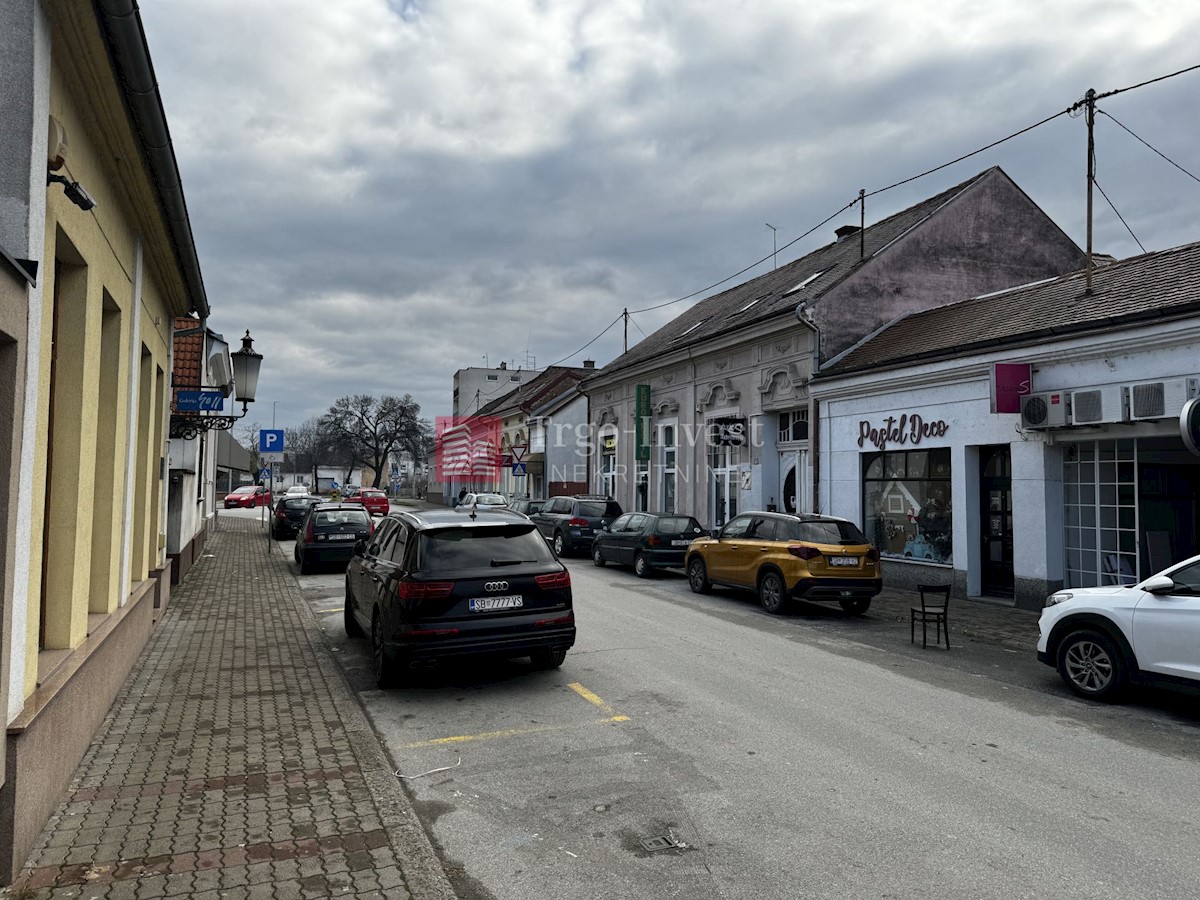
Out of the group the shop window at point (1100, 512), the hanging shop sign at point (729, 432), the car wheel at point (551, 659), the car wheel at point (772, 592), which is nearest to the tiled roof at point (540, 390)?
the hanging shop sign at point (729, 432)

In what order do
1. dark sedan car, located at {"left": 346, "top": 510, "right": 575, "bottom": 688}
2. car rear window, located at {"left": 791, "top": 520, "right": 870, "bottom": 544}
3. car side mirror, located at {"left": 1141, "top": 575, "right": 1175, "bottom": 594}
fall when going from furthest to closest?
car rear window, located at {"left": 791, "top": 520, "right": 870, "bottom": 544}, dark sedan car, located at {"left": 346, "top": 510, "right": 575, "bottom": 688}, car side mirror, located at {"left": 1141, "top": 575, "right": 1175, "bottom": 594}

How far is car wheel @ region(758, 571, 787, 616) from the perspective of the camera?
484 inches

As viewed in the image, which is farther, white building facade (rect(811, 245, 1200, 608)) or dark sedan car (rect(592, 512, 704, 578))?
dark sedan car (rect(592, 512, 704, 578))

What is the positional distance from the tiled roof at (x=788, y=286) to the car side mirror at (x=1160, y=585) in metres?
12.3

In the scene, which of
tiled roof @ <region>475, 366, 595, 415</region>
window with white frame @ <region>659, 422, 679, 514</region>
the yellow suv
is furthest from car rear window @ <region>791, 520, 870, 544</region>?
tiled roof @ <region>475, 366, 595, 415</region>

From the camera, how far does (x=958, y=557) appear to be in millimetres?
14555

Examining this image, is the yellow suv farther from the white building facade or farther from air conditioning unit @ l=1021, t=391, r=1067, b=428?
air conditioning unit @ l=1021, t=391, r=1067, b=428

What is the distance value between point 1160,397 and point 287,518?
22.5 metres

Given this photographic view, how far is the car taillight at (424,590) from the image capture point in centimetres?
696

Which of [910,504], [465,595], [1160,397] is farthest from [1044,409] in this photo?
[465,595]

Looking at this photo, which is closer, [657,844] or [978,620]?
[657,844]

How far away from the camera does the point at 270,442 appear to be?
882 inches

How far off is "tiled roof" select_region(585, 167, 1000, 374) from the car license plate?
13.2 m

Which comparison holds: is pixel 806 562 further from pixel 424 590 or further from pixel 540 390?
pixel 540 390
